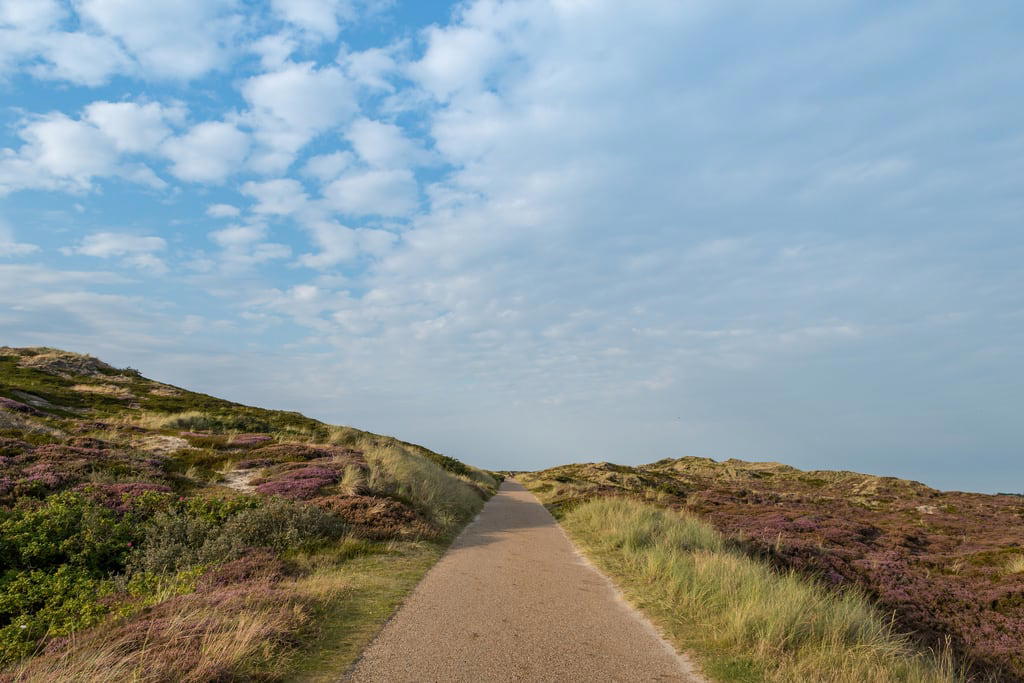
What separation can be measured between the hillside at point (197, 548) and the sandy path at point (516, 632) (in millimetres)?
560

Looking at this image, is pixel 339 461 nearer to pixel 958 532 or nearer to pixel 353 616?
pixel 353 616

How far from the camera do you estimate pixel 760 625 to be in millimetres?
6906

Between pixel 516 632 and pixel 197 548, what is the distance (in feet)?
24.5

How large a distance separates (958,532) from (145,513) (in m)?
→ 29.7

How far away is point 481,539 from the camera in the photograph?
594 inches

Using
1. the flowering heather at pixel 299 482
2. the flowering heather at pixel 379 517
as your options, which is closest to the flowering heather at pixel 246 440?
the flowering heather at pixel 299 482

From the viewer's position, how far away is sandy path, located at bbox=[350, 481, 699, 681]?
225 inches

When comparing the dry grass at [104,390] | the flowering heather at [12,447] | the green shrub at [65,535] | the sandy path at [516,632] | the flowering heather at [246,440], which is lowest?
the green shrub at [65,535]

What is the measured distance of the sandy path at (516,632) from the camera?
5.72 metres

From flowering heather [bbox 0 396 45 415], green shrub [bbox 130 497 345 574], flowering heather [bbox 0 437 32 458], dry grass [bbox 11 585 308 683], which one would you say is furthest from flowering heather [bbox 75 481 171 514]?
flowering heather [bbox 0 396 45 415]

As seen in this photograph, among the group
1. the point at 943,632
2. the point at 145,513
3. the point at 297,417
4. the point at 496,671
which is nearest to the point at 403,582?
the point at 496,671

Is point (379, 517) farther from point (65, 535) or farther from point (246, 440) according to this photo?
point (246, 440)

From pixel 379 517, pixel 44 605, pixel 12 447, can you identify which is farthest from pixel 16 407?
pixel 44 605

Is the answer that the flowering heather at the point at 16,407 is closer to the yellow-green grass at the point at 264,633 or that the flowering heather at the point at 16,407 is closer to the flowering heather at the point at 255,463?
the flowering heather at the point at 255,463
